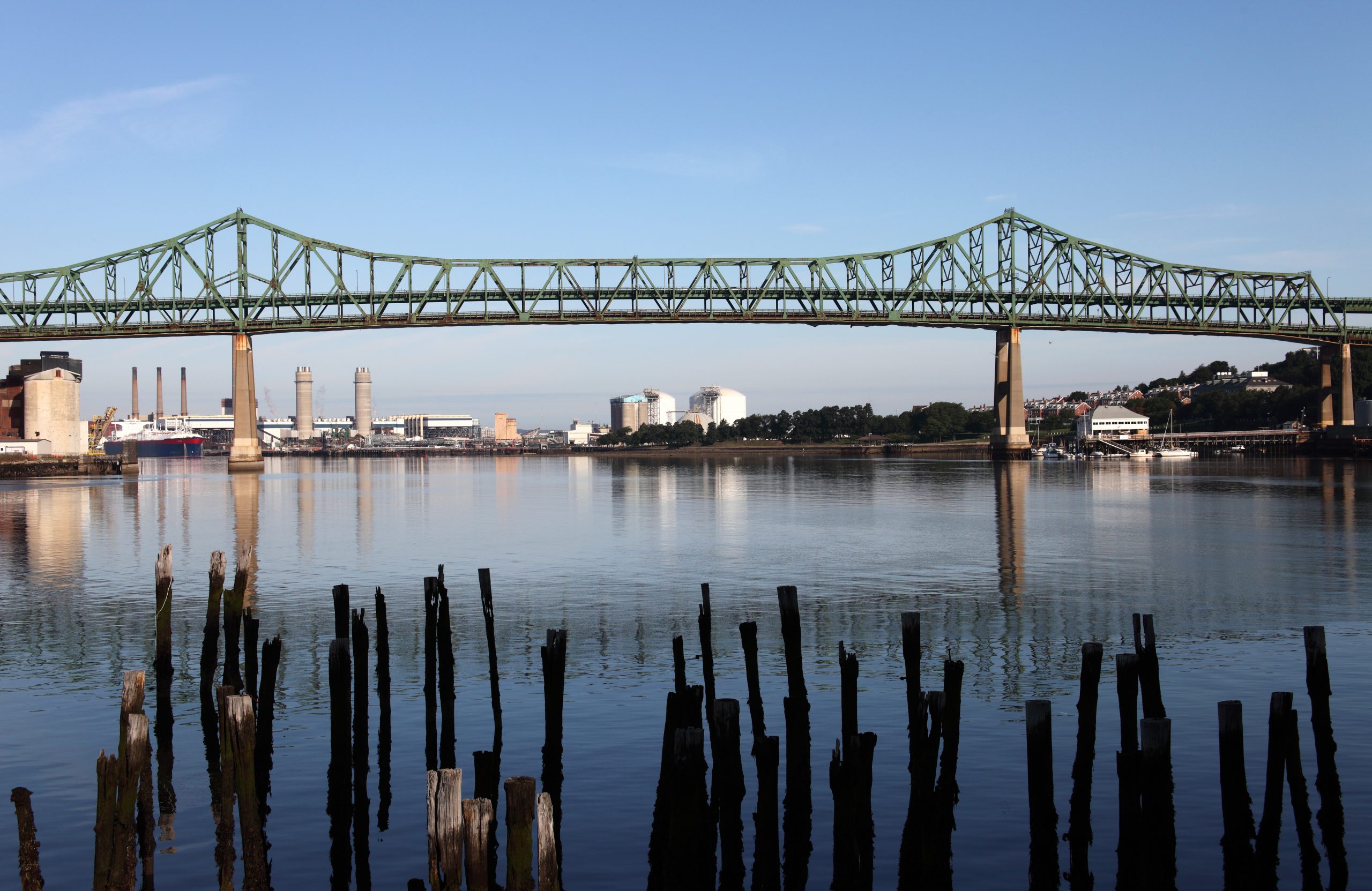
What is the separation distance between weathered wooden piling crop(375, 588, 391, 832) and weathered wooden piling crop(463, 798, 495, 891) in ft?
13.7

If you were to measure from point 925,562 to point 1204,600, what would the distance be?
27.9 ft

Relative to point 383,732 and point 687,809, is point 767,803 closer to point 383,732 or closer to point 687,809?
point 687,809

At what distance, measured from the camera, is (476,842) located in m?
7.28

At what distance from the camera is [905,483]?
80.7 metres

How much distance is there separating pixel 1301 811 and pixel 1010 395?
11684cm

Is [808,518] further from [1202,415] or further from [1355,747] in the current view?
[1202,415]

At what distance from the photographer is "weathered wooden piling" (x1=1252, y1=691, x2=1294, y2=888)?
376 inches

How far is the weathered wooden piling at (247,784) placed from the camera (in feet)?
29.9

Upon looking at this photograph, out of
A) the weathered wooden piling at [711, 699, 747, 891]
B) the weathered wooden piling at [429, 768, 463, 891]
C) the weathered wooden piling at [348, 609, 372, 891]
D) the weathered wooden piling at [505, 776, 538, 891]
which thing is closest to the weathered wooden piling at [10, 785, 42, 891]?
the weathered wooden piling at [348, 609, 372, 891]

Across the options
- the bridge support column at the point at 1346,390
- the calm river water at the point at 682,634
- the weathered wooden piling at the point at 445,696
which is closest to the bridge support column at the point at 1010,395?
the bridge support column at the point at 1346,390

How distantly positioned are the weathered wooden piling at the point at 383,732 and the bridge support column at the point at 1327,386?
454ft

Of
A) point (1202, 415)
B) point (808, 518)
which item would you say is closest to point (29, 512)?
point (808, 518)

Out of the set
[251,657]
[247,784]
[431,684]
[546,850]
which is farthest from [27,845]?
[251,657]

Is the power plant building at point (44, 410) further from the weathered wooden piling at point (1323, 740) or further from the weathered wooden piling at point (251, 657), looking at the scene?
the weathered wooden piling at point (1323, 740)
